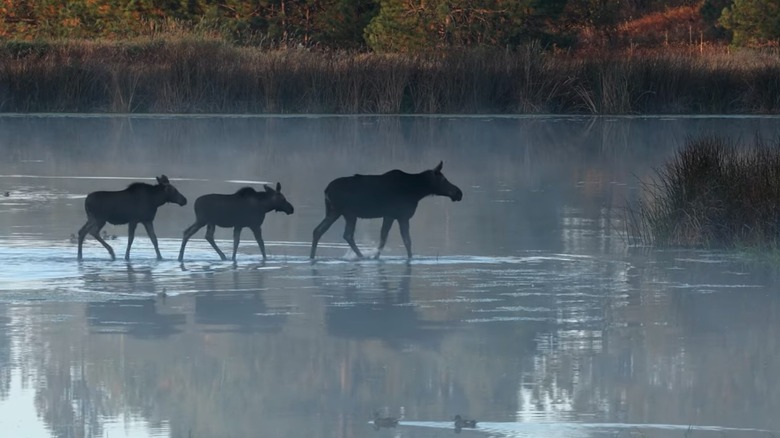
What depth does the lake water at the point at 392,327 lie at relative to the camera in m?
6.96

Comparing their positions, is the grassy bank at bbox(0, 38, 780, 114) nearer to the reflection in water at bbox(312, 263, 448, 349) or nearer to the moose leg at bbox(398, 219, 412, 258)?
the moose leg at bbox(398, 219, 412, 258)

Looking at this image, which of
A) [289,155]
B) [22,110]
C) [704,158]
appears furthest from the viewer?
[22,110]

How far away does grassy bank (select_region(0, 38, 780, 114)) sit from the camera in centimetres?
3120

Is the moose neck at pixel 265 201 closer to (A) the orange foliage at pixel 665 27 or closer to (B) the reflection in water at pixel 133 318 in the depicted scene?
(B) the reflection in water at pixel 133 318

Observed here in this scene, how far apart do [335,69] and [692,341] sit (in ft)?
77.9

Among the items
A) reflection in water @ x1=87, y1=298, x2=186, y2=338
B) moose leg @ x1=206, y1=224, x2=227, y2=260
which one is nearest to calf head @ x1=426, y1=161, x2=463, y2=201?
moose leg @ x1=206, y1=224, x2=227, y2=260

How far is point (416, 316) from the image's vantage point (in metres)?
9.48

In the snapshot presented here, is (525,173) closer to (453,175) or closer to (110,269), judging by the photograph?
(453,175)

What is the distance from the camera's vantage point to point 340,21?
52.8 meters

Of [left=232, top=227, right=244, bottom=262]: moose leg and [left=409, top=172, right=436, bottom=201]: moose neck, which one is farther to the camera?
[left=409, top=172, right=436, bottom=201]: moose neck

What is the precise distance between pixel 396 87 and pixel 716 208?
1878 centimetres

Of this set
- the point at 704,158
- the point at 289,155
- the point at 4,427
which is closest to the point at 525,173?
the point at 289,155

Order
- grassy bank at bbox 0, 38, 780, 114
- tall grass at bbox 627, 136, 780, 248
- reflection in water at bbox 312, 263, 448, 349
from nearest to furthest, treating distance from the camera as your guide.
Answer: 1. reflection in water at bbox 312, 263, 448, 349
2. tall grass at bbox 627, 136, 780, 248
3. grassy bank at bbox 0, 38, 780, 114

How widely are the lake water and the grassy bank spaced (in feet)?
45.3
